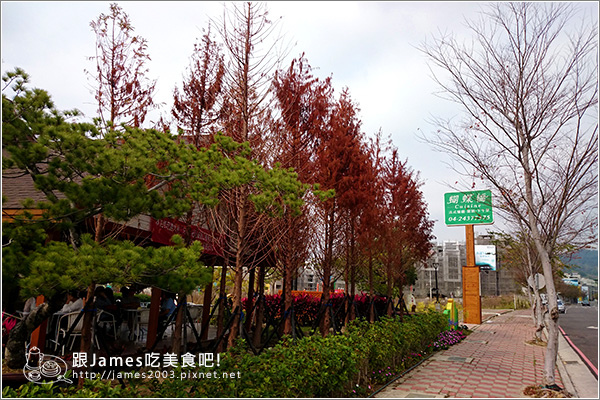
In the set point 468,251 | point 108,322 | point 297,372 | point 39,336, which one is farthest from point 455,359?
point 468,251

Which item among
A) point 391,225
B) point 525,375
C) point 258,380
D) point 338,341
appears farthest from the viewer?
point 391,225

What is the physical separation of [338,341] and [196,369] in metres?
2.40

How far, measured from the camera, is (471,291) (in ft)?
65.0

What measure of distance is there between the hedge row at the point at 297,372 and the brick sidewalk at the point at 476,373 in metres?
0.45

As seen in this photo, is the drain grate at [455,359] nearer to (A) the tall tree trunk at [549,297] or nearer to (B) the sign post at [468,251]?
(A) the tall tree trunk at [549,297]

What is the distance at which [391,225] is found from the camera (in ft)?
39.6

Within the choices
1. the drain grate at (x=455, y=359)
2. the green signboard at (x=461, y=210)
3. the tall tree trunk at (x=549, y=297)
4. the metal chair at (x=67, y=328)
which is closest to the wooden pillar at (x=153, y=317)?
the metal chair at (x=67, y=328)

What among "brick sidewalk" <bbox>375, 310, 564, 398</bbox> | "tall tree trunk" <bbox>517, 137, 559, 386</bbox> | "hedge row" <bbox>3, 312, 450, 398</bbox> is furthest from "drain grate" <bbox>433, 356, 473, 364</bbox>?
"tall tree trunk" <bbox>517, 137, 559, 386</bbox>

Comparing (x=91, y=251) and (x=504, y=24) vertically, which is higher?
(x=504, y=24)

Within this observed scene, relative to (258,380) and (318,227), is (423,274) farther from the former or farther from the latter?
(258,380)

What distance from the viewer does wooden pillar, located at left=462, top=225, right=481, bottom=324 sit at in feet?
64.8

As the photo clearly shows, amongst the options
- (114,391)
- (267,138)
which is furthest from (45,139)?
(267,138)

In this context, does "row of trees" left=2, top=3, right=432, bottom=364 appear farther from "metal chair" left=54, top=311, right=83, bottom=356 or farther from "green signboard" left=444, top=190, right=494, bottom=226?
"green signboard" left=444, top=190, right=494, bottom=226

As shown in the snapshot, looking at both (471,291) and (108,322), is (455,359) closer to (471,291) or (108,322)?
(108,322)
